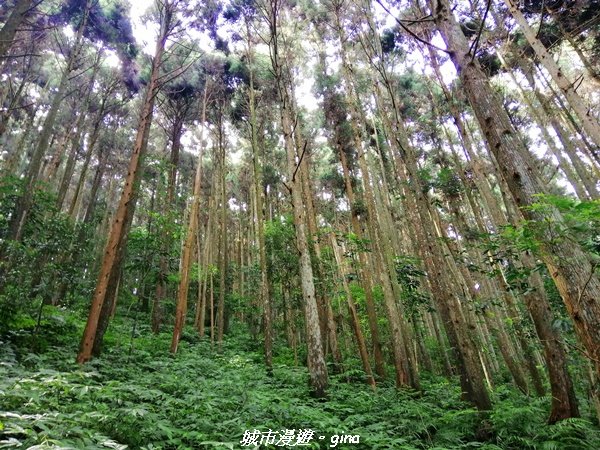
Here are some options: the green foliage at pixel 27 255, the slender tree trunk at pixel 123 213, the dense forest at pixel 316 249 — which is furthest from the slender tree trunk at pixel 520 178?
the green foliage at pixel 27 255

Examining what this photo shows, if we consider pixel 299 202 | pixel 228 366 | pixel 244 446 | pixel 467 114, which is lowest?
pixel 244 446

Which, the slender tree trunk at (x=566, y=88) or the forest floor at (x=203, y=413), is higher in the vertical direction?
the slender tree trunk at (x=566, y=88)

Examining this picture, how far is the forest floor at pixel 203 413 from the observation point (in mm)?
2695

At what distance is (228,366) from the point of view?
877cm

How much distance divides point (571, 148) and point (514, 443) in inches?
427

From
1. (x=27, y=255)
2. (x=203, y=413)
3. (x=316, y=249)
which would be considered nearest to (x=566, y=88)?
(x=316, y=249)

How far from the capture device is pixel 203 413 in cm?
418

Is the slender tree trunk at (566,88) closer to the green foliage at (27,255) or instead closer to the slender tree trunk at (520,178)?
the slender tree trunk at (520,178)

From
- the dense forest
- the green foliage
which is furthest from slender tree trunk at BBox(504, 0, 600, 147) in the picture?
the green foliage

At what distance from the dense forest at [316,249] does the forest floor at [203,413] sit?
42mm

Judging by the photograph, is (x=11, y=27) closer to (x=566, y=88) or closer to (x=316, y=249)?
(x=316, y=249)

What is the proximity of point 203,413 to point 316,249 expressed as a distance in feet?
24.6

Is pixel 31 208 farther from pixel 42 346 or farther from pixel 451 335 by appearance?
pixel 451 335

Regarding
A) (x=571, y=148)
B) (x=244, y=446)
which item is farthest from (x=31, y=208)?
(x=571, y=148)
